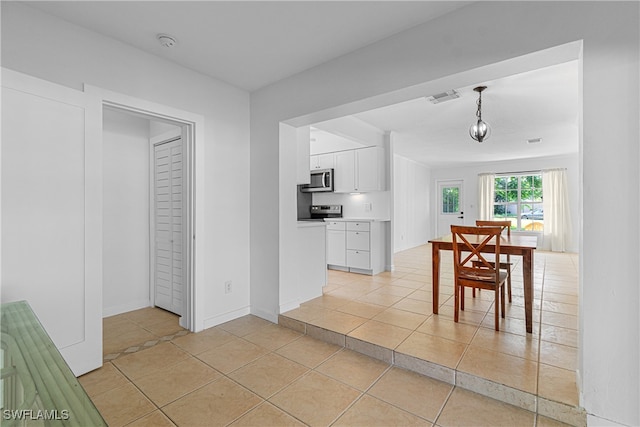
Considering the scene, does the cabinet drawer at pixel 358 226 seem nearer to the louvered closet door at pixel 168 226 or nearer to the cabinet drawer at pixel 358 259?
the cabinet drawer at pixel 358 259

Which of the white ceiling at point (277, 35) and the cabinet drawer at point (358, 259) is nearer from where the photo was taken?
the white ceiling at point (277, 35)

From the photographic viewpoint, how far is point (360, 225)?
497cm

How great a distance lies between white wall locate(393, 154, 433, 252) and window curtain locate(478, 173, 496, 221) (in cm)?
146

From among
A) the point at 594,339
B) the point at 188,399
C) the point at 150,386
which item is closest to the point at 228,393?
the point at 188,399

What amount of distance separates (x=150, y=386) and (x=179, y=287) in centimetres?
145

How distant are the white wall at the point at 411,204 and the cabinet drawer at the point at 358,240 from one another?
2.19 m

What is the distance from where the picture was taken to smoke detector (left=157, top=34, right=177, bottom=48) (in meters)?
2.33

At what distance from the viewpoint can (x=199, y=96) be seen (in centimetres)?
296

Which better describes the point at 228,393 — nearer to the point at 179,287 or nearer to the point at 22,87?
the point at 179,287

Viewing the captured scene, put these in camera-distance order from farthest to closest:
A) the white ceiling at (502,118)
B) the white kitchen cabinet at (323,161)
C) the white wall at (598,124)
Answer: the white kitchen cabinet at (323,161) → the white ceiling at (502,118) → the white wall at (598,124)

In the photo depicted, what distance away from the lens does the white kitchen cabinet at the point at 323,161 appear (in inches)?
225

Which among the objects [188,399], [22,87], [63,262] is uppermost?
[22,87]

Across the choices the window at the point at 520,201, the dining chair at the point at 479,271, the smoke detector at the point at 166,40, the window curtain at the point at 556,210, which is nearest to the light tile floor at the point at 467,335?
the dining chair at the point at 479,271

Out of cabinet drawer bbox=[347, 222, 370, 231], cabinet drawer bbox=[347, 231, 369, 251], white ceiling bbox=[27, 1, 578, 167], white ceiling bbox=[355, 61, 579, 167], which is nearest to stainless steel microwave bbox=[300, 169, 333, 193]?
cabinet drawer bbox=[347, 222, 370, 231]
